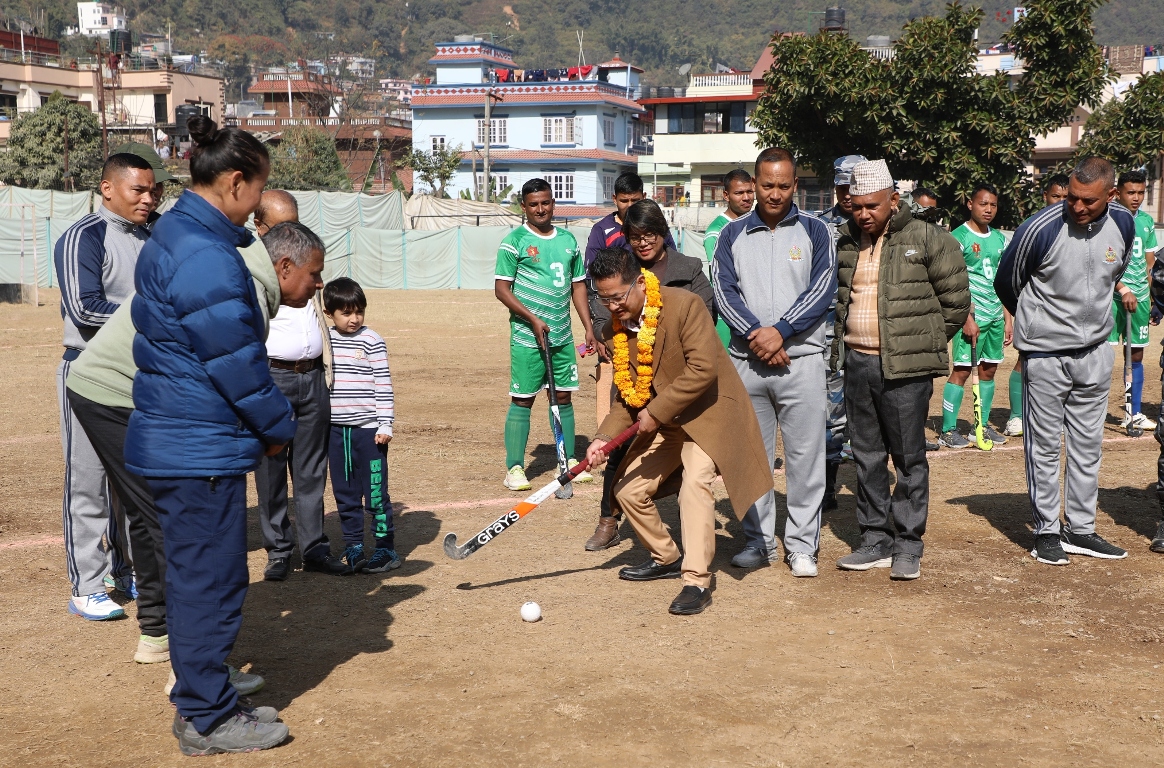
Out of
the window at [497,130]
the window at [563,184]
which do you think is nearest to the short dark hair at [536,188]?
the window at [563,184]

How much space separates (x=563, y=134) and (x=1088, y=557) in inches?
2577

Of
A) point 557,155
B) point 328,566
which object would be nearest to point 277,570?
point 328,566

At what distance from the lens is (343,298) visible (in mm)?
6125

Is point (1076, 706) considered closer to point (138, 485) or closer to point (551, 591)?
point (551, 591)

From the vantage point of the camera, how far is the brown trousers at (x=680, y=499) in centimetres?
562

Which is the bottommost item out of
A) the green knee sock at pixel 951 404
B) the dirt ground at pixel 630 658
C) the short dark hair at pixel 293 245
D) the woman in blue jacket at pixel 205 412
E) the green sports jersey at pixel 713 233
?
the dirt ground at pixel 630 658

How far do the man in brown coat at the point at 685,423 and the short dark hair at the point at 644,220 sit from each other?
35.1 inches

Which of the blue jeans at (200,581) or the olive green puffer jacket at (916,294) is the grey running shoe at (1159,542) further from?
the blue jeans at (200,581)

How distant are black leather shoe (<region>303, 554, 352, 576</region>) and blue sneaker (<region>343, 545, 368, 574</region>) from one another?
26 mm

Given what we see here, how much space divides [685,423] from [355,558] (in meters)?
2.11

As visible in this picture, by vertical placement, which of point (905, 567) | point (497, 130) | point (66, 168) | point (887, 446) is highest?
point (497, 130)

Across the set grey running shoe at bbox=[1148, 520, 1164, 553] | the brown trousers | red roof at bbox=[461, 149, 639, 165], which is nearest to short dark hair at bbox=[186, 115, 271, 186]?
the brown trousers

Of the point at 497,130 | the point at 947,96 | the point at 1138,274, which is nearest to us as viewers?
the point at 1138,274

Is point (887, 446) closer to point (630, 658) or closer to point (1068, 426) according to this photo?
point (1068, 426)
